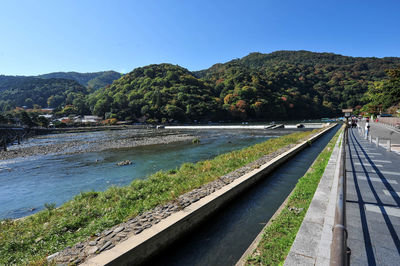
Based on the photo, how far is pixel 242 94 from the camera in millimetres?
98500

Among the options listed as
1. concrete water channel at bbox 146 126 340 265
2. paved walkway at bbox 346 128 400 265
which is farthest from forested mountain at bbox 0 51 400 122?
concrete water channel at bbox 146 126 340 265

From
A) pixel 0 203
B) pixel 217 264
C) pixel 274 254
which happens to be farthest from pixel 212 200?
pixel 0 203

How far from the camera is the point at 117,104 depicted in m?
97.7

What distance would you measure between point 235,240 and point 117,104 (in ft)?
345

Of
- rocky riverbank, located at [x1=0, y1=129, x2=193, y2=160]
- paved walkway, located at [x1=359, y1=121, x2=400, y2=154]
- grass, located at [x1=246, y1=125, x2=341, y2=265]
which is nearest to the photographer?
grass, located at [x1=246, y1=125, x2=341, y2=265]

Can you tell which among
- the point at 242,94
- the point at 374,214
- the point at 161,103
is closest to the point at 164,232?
the point at 374,214

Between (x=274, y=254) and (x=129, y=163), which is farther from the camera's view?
(x=129, y=163)

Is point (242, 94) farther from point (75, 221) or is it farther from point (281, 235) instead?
point (75, 221)

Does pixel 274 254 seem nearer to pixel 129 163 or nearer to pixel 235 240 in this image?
pixel 235 240

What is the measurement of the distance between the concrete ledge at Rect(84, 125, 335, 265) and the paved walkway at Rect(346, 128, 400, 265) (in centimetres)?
345

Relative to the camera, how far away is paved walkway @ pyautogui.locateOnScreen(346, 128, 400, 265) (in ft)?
10.3

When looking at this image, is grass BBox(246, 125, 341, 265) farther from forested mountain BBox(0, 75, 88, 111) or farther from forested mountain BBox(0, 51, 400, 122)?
forested mountain BBox(0, 75, 88, 111)

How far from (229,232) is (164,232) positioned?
1.98 m

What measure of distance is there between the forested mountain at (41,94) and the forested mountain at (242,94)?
49.2 m
